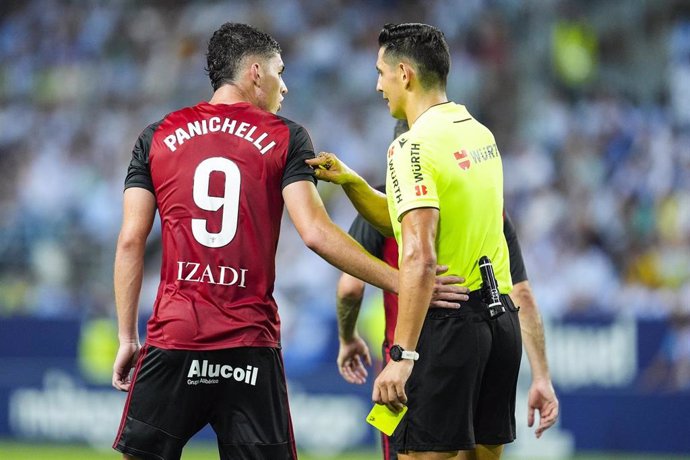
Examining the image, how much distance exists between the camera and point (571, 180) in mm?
13188

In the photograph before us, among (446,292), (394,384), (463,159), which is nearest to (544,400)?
(446,292)

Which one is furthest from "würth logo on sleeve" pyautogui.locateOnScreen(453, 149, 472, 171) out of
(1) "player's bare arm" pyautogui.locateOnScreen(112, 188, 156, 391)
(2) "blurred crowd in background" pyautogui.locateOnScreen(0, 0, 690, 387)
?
(2) "blurred crowd in background" pyautogui.locateOnScreen(0, 0, 690, 387)

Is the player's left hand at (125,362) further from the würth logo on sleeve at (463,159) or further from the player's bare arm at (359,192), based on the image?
the würth logo on sleeve at (463,159)

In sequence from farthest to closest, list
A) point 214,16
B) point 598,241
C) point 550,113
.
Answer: point 214,16, point 550,113, point 598,241

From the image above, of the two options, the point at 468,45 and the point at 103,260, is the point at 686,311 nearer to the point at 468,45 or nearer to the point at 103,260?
the point at 468,45

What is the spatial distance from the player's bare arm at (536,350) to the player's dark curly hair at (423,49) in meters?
1.29

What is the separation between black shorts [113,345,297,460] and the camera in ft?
15.1

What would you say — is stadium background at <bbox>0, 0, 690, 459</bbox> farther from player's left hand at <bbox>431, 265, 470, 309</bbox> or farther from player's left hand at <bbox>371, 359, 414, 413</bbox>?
player's left hand at <bbox>371, 359, 414, 413</bbox>

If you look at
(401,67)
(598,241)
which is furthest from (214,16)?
(401,67)

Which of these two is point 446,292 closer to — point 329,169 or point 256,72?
point 329,169

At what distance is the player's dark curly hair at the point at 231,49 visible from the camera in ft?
16.3

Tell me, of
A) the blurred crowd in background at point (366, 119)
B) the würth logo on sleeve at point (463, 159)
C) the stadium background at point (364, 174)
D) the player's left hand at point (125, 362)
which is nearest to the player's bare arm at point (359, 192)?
the würth logo on sleeve at point (463, 159)

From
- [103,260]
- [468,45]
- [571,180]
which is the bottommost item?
[103,260]

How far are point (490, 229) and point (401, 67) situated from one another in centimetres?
79
